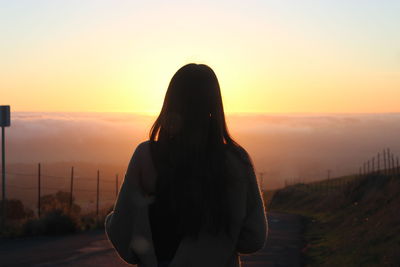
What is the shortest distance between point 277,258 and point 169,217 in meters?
11.0

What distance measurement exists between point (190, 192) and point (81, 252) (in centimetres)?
1169

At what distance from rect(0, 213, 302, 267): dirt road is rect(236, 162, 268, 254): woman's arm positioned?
9418mm

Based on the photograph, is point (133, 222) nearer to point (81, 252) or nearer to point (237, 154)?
point (237, 154)

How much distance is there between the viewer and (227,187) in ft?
10.9

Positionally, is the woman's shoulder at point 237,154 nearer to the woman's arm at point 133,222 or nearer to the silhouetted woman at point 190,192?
the silhouetted woman at point 190,192

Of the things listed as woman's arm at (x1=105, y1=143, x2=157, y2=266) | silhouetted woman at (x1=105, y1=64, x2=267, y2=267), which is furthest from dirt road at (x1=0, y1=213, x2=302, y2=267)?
silhouetted woman at (x1=105, y1=64, x2=267, y2=267)

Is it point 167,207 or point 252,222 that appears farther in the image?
point 252,222

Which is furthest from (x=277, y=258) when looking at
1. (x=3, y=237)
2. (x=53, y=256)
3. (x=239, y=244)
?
(x=239, y=244)

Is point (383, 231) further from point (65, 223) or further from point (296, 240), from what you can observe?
point (65, 223)

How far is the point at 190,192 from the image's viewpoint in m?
3.22

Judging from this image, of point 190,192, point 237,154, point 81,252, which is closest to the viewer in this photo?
point 190,192

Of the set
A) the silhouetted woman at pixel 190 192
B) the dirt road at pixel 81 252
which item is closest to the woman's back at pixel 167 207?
the silhouetted woman at pixel 190 192

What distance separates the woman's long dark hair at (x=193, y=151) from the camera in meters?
3.23

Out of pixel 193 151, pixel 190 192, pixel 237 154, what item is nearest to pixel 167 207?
pixel 190 192
